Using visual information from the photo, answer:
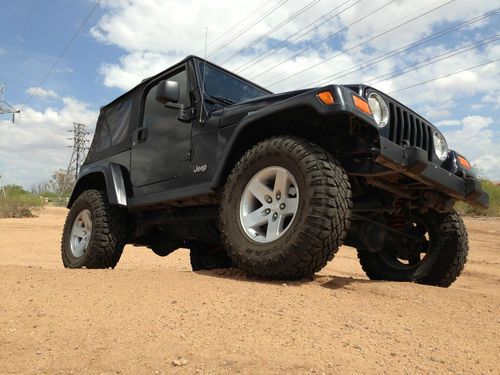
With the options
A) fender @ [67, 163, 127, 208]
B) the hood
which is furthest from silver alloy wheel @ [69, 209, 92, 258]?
the hood

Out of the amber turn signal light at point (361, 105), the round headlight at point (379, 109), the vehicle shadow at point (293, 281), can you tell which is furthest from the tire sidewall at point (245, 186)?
the round headlight at point (379, 109)

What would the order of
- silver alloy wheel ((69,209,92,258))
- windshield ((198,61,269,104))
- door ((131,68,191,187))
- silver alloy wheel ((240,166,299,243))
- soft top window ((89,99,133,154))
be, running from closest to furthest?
silver alloy wheel ((240,166,299,243))
door ((131,68,191,187))
windshield ((198,61,269,104))
silver alloy wheel ((69,209,92,258))
soft top window ((89,99,133,154))

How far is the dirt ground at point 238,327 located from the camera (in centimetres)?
175

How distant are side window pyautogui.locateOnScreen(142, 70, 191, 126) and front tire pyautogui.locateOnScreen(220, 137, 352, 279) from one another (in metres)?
1.38

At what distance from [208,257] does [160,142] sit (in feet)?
5.74

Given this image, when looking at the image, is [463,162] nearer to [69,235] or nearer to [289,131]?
[289,131]

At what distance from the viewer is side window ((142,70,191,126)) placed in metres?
4.32

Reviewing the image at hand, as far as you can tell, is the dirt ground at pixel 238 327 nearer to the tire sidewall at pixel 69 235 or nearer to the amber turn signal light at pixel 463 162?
the amber turn signal light at pixel 463 162

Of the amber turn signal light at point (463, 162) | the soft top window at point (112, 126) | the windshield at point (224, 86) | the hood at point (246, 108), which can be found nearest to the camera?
the hood at point (246, 108)

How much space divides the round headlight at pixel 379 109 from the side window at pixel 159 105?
179cm

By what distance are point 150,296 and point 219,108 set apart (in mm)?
2104

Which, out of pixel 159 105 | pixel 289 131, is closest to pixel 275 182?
pixel 289 131

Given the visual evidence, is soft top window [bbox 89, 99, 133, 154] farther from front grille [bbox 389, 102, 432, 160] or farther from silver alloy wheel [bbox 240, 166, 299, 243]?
front grille [bbox 389, 102, 432, 160]

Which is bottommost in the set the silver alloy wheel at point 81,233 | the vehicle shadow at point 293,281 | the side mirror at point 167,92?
the vehicle shadow at point 293,281
